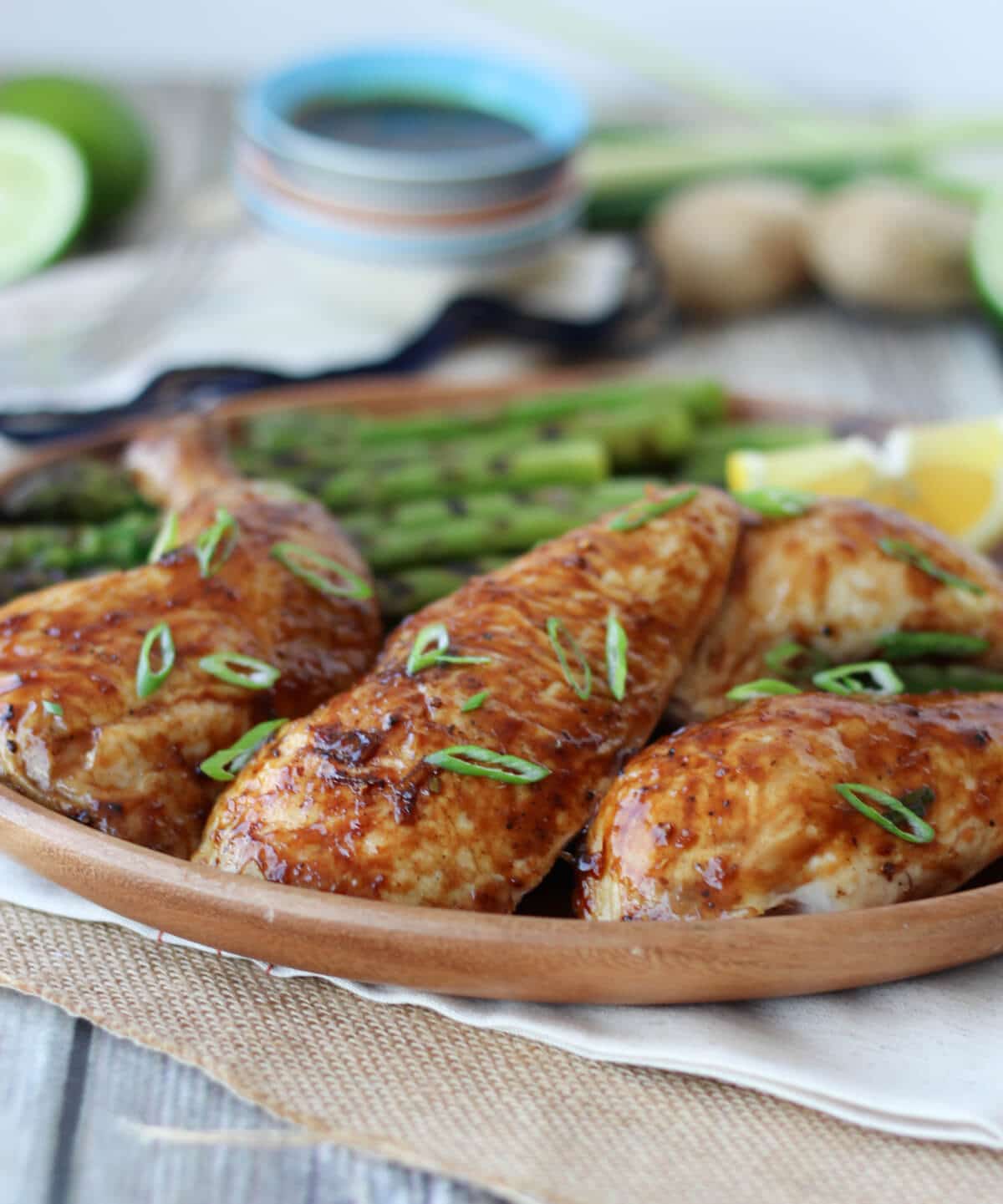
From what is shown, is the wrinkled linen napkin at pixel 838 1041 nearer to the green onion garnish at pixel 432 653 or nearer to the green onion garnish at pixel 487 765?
the green onion garnish at pixel 487 765

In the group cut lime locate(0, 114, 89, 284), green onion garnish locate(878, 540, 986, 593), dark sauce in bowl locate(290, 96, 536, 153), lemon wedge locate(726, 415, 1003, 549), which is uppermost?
green onion garnish locate(878, 540, 986, 593)

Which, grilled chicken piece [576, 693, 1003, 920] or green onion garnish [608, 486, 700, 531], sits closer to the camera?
grilled chicken piece [576, 693, 1003, 920]

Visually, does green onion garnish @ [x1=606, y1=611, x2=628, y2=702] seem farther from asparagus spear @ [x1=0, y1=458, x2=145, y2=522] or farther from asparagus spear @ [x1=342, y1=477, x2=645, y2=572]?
asparagus spear @ [x1=0, y1=458, x2=145, y2=522]

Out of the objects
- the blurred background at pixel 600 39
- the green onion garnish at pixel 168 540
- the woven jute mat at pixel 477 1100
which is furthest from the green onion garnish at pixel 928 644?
the blurred background at pixel 600 39

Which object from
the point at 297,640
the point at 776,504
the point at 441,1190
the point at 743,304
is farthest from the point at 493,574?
the point at 743,304

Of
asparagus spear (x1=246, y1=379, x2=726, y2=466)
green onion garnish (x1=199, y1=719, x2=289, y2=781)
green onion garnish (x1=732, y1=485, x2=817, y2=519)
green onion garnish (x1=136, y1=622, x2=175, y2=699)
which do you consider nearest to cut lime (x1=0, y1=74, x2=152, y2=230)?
asparagus spear (x1=246, y1=379, x2=726, y2=466)

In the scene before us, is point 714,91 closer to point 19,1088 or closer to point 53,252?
point 53,252
